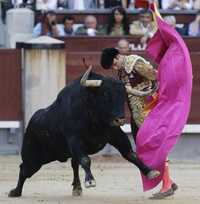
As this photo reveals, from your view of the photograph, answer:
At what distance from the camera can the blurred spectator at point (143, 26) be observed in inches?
496

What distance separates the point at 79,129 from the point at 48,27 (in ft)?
18.5

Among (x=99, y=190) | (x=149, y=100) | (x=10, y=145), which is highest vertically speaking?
(x=149, y=100)

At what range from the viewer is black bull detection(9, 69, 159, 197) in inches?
276

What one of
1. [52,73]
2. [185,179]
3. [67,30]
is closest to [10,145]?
[52,73]

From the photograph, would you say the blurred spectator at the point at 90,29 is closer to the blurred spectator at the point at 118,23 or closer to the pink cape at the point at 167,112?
the blurred spectator at the point at 118,23

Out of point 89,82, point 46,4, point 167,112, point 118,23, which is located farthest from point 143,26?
point 89,82

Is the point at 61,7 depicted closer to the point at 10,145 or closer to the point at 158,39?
the point at 10,145

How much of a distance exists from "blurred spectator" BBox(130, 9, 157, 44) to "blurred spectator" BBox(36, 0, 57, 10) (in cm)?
110

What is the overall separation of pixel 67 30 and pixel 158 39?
17.2ft

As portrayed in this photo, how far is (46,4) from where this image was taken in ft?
43.5

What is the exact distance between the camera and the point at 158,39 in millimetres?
7875

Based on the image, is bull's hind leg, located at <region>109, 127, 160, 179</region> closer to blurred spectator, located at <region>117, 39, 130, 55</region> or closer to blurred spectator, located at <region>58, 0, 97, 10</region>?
blurred spectator, located at <region>117, 39, 130, 55</region>

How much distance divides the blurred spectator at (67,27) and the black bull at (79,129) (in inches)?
203

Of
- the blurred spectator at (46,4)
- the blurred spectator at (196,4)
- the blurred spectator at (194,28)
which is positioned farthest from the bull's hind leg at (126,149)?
the blurred spectator at (196,4)
